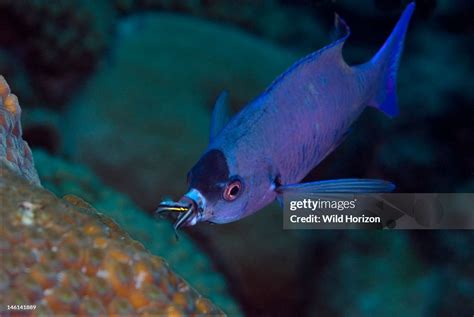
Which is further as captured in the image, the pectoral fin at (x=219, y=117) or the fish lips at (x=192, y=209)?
the pectoral fin at (x=219, y=117)

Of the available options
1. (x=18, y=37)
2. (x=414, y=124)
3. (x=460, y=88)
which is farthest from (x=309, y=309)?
(x=18, y=37)

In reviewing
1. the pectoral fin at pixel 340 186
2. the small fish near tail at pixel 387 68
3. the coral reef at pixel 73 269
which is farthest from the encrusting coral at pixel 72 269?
the small fish near tail at pixel 387 68

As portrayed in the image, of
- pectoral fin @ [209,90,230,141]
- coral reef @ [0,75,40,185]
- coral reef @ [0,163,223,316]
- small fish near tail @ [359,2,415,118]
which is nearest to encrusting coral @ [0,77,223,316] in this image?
coral reef @ [0,163,223,316]

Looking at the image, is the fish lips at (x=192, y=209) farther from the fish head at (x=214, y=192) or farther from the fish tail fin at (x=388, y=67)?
the fish tail fin at (x=388, y=67)

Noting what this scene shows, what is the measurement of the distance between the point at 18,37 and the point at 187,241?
1306mm

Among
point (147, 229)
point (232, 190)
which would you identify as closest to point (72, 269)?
point (232, 190)

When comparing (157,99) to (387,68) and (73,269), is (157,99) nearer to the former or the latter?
(387,68)

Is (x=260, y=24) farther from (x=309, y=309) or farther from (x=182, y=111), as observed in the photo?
(x=309, y=309)

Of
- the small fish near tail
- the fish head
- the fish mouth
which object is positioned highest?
the small fish near tail

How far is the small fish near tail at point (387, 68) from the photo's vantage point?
48.4 inches

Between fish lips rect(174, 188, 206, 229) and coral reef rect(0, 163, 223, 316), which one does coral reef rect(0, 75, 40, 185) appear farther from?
fish lips rect(174, 188, 206, 229)

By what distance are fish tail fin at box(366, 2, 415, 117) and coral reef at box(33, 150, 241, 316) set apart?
2.70ft

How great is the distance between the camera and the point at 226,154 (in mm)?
948

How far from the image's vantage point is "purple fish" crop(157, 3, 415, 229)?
92cm
